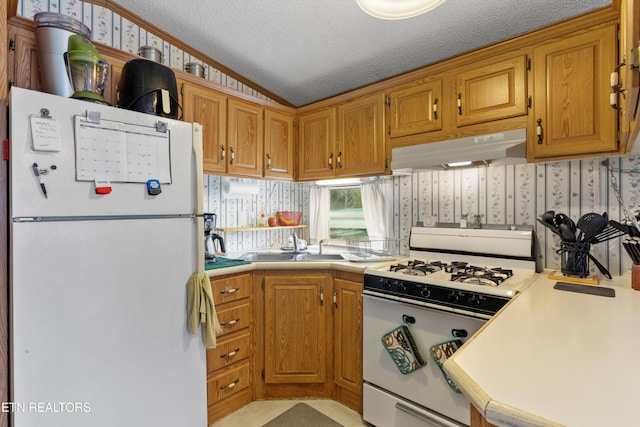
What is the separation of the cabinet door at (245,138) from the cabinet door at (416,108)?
1.06 meters

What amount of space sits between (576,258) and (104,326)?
7.51 feet

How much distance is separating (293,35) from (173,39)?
96 centimetres

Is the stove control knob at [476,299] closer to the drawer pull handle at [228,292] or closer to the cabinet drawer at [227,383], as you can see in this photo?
the drawer pull handle at [228,292]

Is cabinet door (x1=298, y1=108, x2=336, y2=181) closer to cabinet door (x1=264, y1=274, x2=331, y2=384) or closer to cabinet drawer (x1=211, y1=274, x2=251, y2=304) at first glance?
cabinet door (x1=264, y1=274, x2=331, y2=384)

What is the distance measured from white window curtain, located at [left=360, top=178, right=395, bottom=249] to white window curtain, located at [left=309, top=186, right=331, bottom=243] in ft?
1.42

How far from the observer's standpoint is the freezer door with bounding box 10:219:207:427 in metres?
1.12

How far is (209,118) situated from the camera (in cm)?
218

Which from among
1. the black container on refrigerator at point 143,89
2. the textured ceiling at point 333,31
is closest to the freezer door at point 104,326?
the black container on refrigerator at point 143,89

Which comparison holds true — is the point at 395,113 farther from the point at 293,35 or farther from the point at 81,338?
the point at 81,338

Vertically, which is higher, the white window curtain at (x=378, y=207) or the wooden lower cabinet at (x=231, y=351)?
the white window curtain at (x=378, y=207)

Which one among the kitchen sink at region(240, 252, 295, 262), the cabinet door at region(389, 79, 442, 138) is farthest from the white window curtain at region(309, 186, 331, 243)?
the cabinet door at region(389, 79, 442, 138)

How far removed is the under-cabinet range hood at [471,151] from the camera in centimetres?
163

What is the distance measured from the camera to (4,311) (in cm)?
114

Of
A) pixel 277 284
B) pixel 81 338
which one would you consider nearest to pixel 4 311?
pixel 81 338
